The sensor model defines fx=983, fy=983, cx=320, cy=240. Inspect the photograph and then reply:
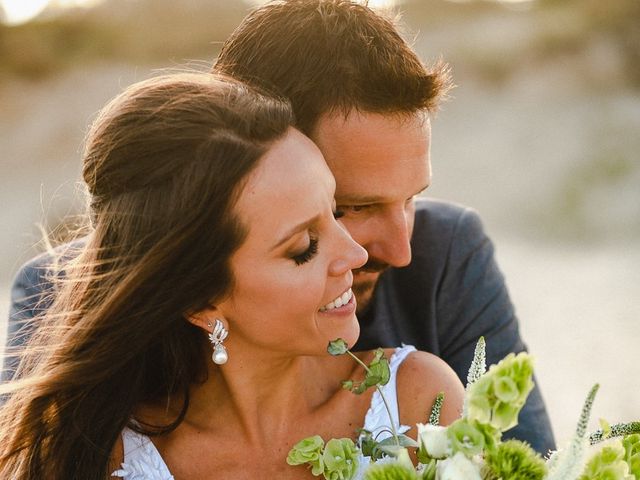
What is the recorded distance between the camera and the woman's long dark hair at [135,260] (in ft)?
8.11

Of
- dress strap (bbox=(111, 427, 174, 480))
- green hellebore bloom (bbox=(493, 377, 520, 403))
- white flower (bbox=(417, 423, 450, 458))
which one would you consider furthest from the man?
green hellebore bloom (bbox=(493, 377, 520, 403))

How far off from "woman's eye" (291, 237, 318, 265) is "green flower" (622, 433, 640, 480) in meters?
0.92

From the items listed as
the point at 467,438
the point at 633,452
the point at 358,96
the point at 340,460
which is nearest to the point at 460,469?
the point at 467,438

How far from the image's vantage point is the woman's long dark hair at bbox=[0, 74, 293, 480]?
2.47 m

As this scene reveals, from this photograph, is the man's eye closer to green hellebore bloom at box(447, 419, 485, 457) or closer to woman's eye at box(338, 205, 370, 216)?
woman's eye at box(338, 205, 370, 216)

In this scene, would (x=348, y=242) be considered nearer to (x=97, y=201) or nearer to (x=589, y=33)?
(x=97, y=201)

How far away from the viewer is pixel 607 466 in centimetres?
180

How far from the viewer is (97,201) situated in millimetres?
2619

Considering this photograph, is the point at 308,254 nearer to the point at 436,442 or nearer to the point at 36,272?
the point at 436,442

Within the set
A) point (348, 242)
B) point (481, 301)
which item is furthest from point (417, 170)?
point (481, 301)

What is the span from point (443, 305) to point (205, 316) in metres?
1.28

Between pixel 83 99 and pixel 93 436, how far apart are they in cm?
1472

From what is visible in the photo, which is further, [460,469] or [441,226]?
[441,226]

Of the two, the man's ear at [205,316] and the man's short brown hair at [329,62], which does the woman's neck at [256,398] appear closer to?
the man's ear at [205,316]
